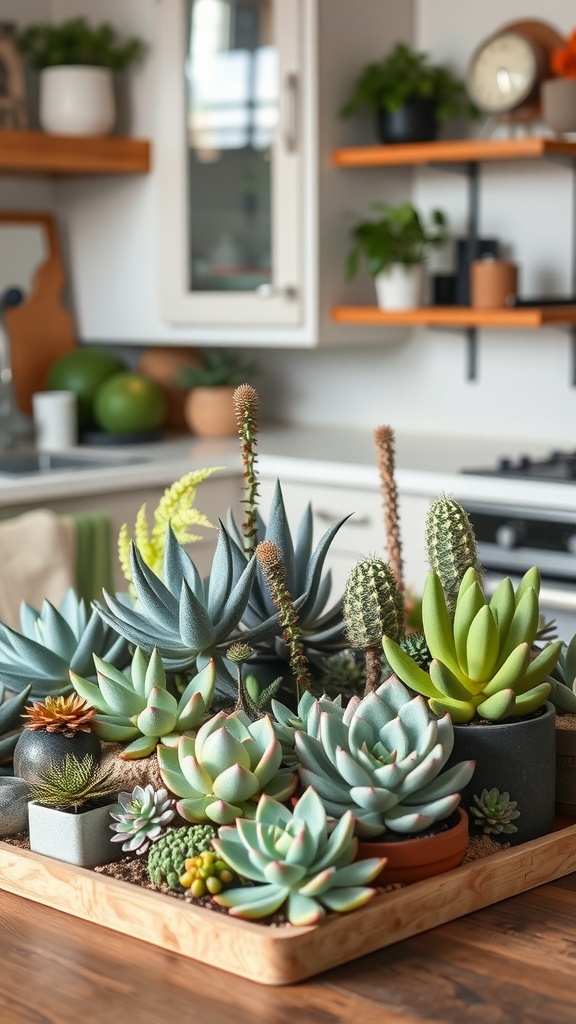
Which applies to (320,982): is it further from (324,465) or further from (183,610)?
(324,465)

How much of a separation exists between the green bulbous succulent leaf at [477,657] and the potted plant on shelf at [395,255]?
7.98 feet

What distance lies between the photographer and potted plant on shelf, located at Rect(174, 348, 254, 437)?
12.7 ft

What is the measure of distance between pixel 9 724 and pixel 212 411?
269 cm

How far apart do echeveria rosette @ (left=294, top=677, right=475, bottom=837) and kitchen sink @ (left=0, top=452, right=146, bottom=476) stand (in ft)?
8.54

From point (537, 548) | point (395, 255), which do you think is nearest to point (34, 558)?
point (537, 548)

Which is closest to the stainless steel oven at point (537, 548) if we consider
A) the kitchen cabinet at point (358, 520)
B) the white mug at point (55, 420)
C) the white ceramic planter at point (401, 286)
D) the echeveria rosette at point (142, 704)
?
the kitchen cabinet at point (358, 520)

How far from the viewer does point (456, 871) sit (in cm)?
100

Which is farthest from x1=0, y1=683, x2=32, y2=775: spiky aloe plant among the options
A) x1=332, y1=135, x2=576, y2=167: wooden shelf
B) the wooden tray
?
x1=332, y1=135, x2=576, y2=167: wooden shelf

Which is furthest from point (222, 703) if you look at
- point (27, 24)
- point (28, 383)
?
point (27, 24)

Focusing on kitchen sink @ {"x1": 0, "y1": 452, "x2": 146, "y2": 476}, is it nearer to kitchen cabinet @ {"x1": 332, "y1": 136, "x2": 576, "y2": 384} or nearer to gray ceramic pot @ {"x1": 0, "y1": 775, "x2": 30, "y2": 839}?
kitchen cabinet @ {"x1": 332, "y1": 136, "x2": 576, "y2": 384}

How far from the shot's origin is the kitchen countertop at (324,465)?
2934 millimetres

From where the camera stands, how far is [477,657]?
1.04 metres

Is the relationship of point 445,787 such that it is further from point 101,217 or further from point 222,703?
point 101,217

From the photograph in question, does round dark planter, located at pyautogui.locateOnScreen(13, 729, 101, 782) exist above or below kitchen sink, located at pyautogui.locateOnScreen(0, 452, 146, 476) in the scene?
above
